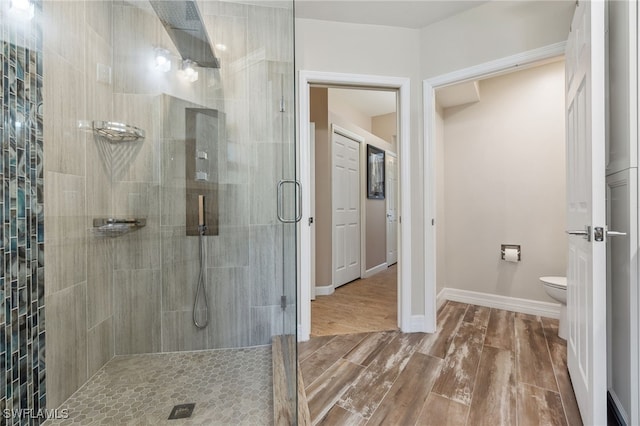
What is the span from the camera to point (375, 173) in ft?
14.2

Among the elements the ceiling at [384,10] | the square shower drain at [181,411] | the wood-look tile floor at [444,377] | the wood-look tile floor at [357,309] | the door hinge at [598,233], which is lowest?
the wood-look tile floor at [357,309]

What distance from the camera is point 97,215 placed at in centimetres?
153

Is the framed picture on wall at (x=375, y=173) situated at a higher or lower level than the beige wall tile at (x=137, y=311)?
higher

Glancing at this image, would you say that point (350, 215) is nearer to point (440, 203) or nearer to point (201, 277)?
point (440, 203)

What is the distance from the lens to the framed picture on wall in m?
4.17

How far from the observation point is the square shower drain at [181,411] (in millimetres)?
1258

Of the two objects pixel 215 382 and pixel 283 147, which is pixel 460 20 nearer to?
pixel 283 147

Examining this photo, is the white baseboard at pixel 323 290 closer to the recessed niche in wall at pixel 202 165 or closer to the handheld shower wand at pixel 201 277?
the handheld shower wand at pixel 201 277

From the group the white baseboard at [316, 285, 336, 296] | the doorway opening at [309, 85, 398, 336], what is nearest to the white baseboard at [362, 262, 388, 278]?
the doorway opening at [309, 85, 398, 336]

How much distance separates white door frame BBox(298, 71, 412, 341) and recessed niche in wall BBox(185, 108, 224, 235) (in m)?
0.63

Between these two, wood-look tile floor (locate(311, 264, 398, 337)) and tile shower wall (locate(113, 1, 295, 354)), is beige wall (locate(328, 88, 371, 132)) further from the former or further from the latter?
wood-look tile floor (locate(311, 264, 398, 337))

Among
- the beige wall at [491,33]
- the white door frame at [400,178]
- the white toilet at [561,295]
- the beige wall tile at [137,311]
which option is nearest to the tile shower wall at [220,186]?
the beige wall tile at [137,311]

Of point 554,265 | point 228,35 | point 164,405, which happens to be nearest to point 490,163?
point 554,265

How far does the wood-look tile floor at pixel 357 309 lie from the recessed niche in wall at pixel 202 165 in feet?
4.19
